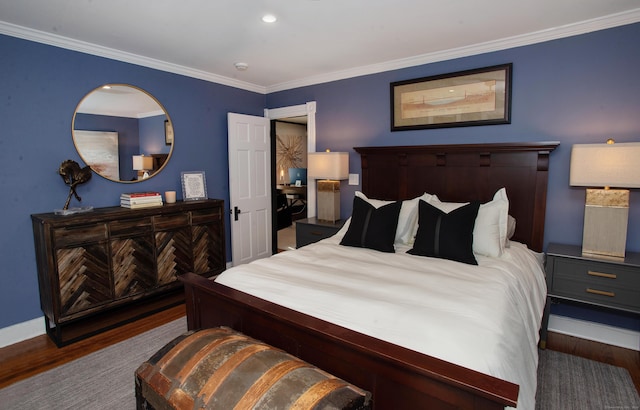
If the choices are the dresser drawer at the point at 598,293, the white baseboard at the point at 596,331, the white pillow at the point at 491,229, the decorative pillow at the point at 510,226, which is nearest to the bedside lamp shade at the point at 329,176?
the white pillow at the point at 491,229

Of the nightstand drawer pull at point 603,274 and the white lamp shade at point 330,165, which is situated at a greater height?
the white lamp shade at point 330,165

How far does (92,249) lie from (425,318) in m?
2.78

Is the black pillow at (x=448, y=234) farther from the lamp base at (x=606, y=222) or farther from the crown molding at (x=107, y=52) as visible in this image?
the crown molding at (x=107, y=52)

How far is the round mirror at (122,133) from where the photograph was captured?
321 centimetres

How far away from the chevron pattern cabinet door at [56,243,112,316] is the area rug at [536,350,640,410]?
3.40 m

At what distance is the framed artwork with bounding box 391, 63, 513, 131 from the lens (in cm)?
315

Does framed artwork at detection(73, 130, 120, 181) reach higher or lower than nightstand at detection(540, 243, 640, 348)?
higher

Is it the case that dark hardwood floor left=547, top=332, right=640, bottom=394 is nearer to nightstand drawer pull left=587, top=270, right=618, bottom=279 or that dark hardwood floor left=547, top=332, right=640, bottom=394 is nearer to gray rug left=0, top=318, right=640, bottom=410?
gray rug left=0, top=318, right=640, bottom=410

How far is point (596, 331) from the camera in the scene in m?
2.83

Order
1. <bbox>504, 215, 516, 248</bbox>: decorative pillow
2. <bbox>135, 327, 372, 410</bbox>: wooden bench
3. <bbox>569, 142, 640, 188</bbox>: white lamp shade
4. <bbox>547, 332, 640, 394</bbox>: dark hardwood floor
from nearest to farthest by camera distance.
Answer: <bbox>135, 327, 372, 410</bbox>: wooden bench < <bbox>569, 142, 640, 188</bbox>: white lamp shade < <bbox>547, 332, 640, 394</bbox>: dark hardwood floor < <bbox>504, 215, 516, 248</bbox>: decorative pillow

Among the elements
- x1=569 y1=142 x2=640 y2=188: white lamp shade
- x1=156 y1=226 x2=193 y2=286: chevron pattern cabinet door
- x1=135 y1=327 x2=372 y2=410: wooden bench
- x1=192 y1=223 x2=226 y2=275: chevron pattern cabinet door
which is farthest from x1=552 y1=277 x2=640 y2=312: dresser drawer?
x1=156 y1=226 x2=193 y2=286: chevron pattern cabinet door

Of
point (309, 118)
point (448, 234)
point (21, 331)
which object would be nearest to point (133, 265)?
point (21, 331)

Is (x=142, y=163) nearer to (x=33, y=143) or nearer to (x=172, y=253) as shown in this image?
(x=33, y=143)

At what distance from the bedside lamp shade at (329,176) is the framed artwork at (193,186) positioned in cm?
131
